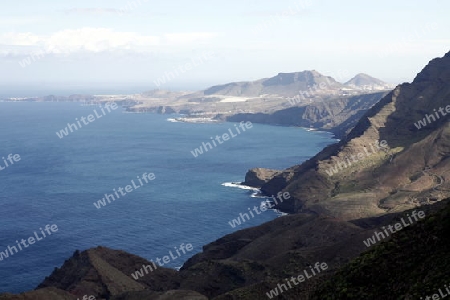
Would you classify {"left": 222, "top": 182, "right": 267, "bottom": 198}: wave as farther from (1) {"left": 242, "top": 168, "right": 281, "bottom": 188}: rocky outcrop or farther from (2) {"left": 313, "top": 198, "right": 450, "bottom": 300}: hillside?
(2) {"left": 313, "top": 198, "right": 450, "bottom": 300}: hillside

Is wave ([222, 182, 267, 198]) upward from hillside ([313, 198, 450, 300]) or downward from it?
upward

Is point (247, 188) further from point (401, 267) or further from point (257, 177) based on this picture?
point (401, 267)

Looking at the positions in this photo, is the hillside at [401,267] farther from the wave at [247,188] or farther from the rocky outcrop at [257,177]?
the rocky outcrop at [257,177]

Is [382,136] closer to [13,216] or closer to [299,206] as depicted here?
[299,206]

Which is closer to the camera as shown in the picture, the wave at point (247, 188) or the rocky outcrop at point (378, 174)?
the rocky outcrop at point (378, 174)

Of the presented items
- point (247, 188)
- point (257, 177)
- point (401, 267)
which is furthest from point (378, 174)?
point (401, 267)

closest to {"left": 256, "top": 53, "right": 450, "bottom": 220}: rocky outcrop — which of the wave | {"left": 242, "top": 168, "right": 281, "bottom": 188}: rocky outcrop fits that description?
the wave

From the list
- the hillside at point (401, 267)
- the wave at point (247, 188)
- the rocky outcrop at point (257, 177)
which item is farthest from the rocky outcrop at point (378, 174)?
the hillside at point (401, 267)

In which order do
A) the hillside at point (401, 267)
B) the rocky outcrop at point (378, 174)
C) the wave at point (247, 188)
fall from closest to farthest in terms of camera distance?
the hillside at point (401, 267), the rocky outcrop at point (378, 174), the wave at point (247, 188)

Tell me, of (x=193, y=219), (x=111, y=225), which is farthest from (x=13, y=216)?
(x=193, y=219)

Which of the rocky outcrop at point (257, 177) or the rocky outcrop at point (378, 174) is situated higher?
the rocky outcrop at point (257, 177)

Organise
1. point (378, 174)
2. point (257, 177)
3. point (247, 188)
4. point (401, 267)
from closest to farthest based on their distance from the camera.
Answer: point (401, 267) < point (378, 174) < point (247, 188) < point (257, 177)
